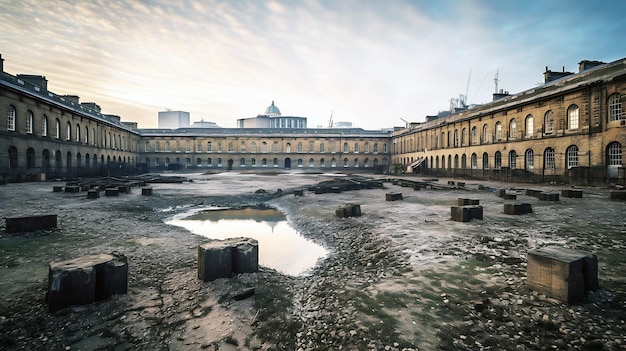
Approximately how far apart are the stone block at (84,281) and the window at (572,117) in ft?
93.8

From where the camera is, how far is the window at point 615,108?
18562mm

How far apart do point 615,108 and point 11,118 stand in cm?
4435

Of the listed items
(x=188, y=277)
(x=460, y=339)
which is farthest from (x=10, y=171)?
(x=460, y=339)

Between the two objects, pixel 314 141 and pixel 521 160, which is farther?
pixel 314 141

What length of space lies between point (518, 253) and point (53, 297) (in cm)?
677

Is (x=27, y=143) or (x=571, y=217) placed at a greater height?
(x=27, y=143)

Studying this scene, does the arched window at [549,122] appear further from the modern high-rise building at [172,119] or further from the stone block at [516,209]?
the modern high-rise building at [172,119]

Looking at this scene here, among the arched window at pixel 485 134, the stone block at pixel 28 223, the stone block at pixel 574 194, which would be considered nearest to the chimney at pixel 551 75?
the arched window at pixel 485 134

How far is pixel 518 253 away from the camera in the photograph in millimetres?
5156

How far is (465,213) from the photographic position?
7.74 m

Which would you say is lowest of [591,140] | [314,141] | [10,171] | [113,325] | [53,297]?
[113,325]

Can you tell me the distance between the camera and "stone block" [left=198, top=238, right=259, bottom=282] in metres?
4.29

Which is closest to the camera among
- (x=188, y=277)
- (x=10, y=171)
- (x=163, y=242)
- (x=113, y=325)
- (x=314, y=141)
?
(x=113, y=325)

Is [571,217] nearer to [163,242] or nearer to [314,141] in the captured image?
[163,242]
